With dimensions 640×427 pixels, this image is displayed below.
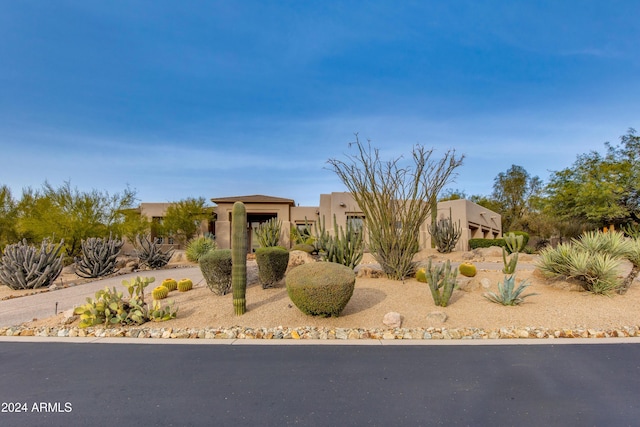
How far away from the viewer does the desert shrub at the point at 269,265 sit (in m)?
9.08

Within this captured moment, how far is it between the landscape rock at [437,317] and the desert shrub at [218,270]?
186 inches

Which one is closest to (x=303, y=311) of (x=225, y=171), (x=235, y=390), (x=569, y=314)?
(x=235, y=390)

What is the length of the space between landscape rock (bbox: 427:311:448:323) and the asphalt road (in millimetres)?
1163

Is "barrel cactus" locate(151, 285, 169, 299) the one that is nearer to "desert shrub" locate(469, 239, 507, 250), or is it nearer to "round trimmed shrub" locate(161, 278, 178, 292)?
"round trimmed shrub" locate(161, 278, 178, 292)

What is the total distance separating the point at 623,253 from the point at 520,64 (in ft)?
22.4

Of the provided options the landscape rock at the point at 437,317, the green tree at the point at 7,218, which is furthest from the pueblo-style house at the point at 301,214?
the landscape rock at the point at 437,317

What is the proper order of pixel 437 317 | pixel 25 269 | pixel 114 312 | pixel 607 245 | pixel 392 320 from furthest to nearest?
1. pixel 25 269
2. pixel 607 245
3. pixel 114 312
4. pixel 437 317
5. pixel 392 320

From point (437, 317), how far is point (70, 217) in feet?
57.1

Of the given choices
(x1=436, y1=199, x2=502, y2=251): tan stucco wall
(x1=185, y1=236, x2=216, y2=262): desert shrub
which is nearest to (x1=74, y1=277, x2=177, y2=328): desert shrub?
(x1=185, y1=236, x2=216, y2=262): desert shrub

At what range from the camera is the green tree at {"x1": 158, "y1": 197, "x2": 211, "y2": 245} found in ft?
93.8

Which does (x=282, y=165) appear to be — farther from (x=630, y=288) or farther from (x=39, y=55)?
(x=630, y=288)

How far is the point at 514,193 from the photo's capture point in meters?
44.1

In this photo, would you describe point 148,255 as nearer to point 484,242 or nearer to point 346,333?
point 346,333

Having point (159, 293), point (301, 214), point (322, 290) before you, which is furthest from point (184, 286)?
point (301, 214)
